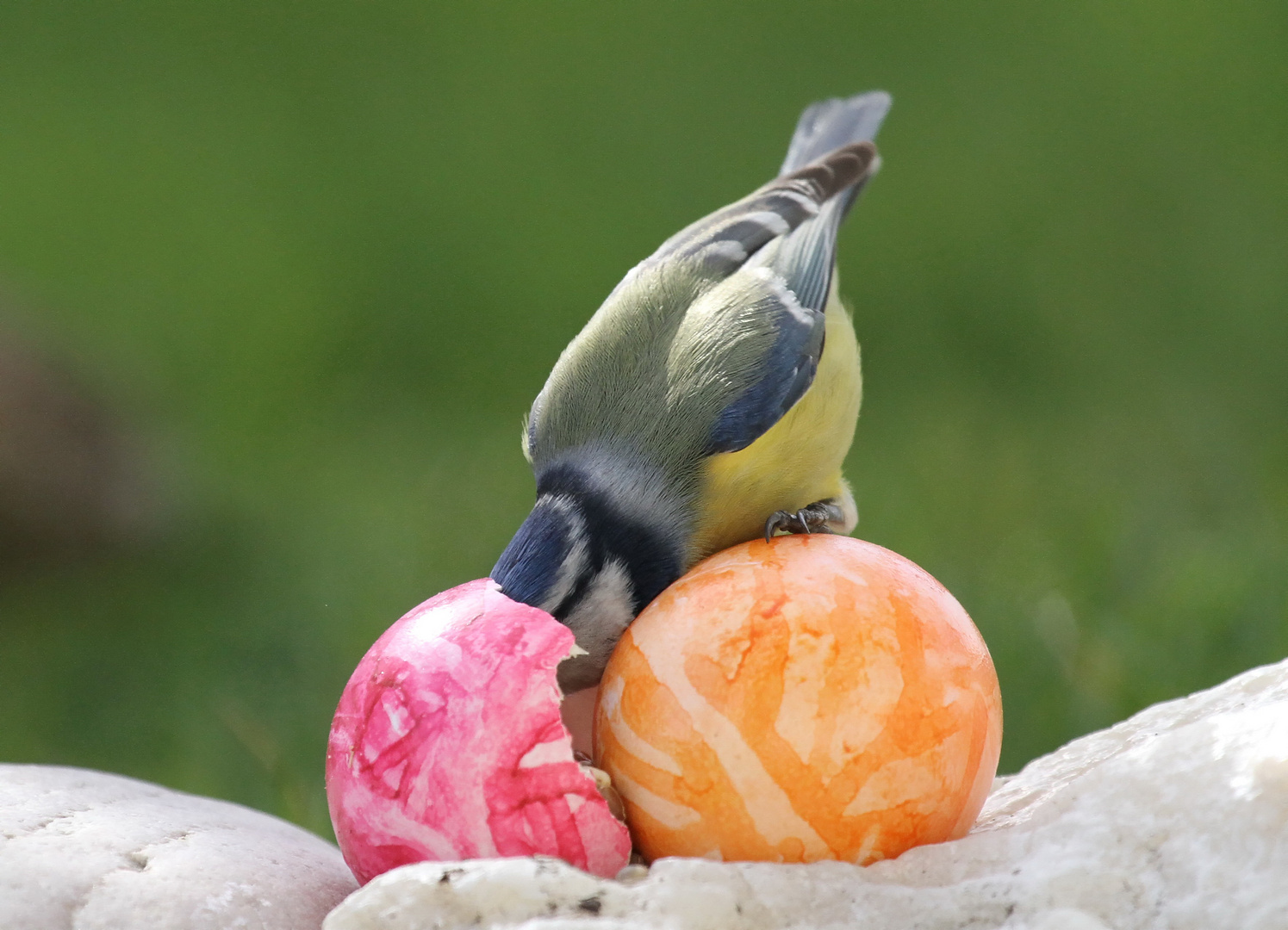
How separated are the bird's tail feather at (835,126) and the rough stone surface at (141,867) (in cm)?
220

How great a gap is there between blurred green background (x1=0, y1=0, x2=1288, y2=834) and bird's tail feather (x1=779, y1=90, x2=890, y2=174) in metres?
1.11

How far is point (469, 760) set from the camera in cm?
174

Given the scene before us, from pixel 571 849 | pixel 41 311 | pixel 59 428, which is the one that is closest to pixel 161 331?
pixel 41 311

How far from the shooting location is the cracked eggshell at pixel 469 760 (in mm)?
1742

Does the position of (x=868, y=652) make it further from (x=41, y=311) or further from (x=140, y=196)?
(x=140, y=196)

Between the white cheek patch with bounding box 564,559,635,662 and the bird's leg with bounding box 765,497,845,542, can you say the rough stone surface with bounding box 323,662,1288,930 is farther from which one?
the bird's leg with bounding box 765,497,845,542

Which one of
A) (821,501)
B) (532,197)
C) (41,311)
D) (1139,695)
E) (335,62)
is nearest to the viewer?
(821,501)

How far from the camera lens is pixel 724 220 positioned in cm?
286

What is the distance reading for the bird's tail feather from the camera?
11.8 feet

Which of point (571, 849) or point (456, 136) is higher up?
point (456, 136)

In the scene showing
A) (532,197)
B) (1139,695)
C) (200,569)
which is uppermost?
(532,197)

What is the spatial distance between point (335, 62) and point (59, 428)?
2283 millimetres

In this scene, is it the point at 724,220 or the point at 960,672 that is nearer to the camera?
the point at 960,672

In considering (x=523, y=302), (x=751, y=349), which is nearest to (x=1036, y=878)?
(x=751, y=349)
